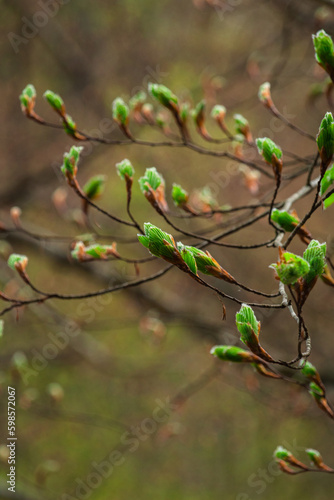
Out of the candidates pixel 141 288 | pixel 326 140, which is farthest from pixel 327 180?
pixel 141 288

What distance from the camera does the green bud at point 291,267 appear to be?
832 millimetres

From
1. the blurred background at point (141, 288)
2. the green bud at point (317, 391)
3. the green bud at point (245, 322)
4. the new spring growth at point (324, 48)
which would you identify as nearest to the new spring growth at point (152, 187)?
the green bud at point (245, 322)

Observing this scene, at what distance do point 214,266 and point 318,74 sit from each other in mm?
2031

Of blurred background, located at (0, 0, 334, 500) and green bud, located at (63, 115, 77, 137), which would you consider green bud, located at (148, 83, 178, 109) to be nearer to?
green bud, located at (63, 115, 77, 137)

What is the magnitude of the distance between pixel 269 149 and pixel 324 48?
28 cm

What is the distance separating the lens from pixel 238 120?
1688 millimetres

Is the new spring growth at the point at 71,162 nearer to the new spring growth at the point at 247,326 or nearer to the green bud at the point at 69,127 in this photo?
the green bud at the point at 69,127

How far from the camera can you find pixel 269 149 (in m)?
1.15

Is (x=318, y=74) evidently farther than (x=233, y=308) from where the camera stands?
No

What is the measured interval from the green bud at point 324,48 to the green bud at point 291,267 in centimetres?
61

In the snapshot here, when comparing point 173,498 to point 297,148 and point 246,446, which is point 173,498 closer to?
point 246,446

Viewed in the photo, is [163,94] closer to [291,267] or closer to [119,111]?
[119,111]

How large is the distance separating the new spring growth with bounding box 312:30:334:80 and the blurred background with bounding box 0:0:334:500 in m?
2.62

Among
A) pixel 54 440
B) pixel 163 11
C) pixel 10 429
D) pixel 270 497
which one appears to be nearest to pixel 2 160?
pixel 163 11
